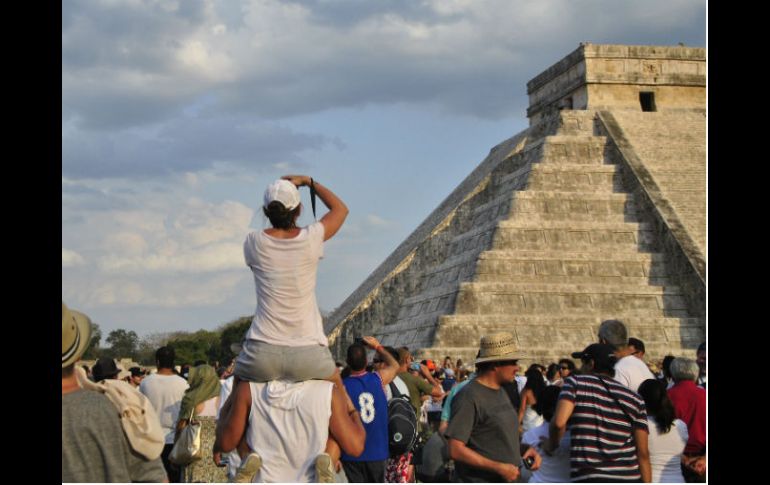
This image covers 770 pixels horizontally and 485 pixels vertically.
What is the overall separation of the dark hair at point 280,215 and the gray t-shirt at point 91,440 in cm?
120

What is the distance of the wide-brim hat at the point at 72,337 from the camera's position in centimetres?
484

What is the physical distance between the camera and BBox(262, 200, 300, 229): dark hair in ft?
18.4

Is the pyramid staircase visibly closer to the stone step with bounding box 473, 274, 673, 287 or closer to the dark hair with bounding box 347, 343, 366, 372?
the stone step with bounding box 473, 274, 673, 287

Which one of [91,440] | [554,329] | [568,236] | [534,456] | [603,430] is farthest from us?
[568,236]

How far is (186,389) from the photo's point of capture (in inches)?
380

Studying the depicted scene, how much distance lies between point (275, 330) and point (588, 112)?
26.0 m

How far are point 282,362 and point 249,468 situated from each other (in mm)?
522

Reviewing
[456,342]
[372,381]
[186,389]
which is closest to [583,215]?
[456,342]

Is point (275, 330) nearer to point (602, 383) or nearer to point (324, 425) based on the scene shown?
point (324, 425)

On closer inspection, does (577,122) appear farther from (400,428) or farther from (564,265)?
(400,428)

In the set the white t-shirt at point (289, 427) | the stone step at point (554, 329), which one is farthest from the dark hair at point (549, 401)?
the stone step at point (554, 329)

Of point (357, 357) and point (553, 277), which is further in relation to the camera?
point (553, 277)

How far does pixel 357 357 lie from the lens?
298 inches

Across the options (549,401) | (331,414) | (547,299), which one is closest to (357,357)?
(549,401)
